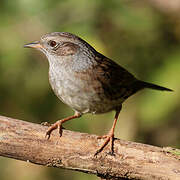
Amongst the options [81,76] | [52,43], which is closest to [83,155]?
[81,76]

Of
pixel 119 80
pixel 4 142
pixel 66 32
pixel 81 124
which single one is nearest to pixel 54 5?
pixel 66 32

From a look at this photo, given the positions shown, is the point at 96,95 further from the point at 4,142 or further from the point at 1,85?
the point at 1,85

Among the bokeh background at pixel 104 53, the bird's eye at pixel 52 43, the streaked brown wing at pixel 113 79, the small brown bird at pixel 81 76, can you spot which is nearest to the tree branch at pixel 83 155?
the small brown bird at pixel 81 76

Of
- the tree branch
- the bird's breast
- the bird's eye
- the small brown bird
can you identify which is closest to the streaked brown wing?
the small brown bird

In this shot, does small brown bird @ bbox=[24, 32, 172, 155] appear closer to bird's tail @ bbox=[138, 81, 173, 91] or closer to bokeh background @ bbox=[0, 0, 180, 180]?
bird's tail @ bbox=[138, 81, 173, 91]

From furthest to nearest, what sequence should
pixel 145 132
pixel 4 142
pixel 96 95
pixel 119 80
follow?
1. pixel 145 132
2. pixel 119 80
3. pixel 96 95
4. pixel 4 142

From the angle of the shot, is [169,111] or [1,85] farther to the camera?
[1,85]
